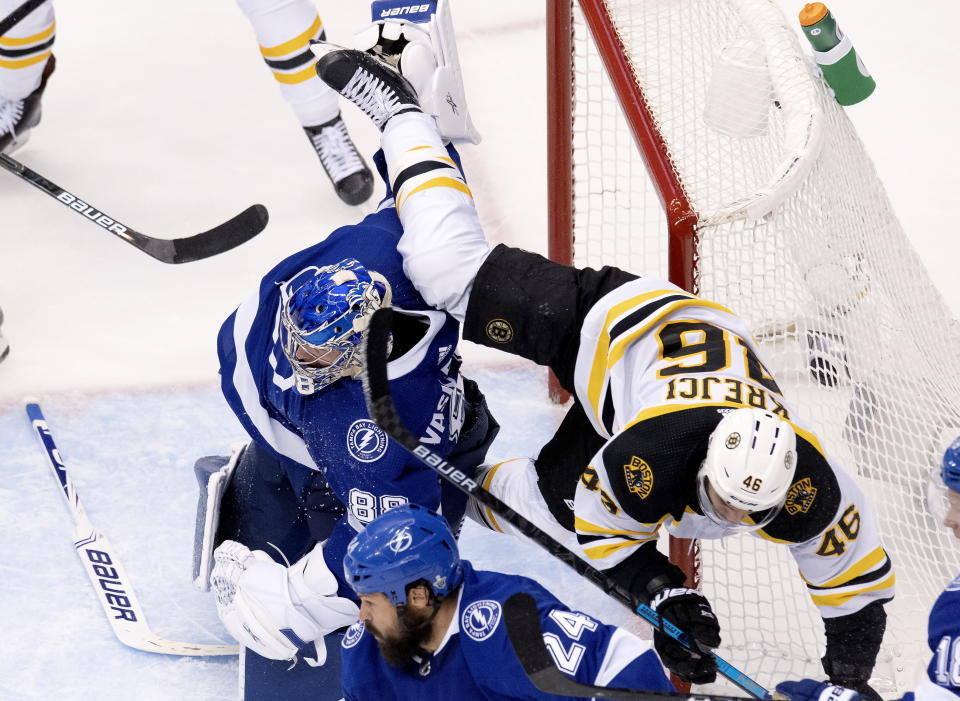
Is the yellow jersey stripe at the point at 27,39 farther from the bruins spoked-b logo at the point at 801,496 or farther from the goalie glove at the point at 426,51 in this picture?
the bruins spoked-b logo at the point at 801,496

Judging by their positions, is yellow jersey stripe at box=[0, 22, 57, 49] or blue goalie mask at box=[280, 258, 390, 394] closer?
blue goalie mask at box=[280, 258, 390, 394]

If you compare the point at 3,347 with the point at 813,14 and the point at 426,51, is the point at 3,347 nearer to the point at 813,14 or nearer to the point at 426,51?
the point at 426,51

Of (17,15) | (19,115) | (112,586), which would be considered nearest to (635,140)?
(112,586)

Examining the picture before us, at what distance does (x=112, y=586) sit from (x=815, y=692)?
1.64 meters

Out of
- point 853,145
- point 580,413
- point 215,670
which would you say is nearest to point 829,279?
point 853,145

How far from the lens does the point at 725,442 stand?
191 centimetres

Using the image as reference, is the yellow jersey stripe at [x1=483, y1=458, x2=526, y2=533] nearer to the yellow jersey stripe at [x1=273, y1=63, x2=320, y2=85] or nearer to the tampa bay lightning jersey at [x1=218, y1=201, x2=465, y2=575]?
the tampa bay lightning jersey at [x1=218, y1=201, x2=465, y2=575]

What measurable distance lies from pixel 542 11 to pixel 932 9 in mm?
1467

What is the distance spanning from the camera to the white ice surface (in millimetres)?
2936

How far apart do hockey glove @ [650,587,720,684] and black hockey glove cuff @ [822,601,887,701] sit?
236 mm

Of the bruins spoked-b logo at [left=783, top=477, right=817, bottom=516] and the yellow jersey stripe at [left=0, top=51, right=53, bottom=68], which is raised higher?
the yellow jersey stripe at [left=0, top=51, right=53, bottom=68]

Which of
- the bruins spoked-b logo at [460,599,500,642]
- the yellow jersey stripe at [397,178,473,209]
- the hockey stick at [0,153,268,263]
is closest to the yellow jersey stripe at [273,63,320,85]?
the hockey stick at [0,153,268,263]

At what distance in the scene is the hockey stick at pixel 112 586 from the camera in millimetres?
2799

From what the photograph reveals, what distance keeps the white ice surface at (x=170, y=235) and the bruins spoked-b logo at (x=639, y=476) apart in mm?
964
